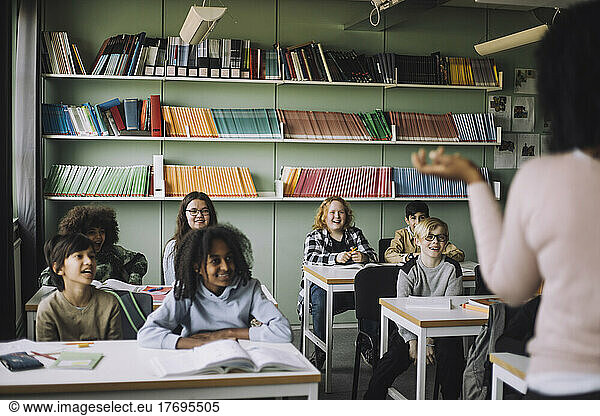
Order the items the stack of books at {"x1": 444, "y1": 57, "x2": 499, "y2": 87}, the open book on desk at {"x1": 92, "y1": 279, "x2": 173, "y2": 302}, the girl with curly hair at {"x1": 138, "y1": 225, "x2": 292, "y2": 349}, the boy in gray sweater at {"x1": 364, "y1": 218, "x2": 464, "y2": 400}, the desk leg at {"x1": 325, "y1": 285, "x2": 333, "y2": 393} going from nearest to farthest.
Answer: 1. the girl with curly hair at {"x1": 138, "y1": 225, "x2": 292, "y2": 349}
2. the open book on desk at {"x1": 92, "y1": 279, "x2": 173, "y2": 302}
3. the boy in gray sweater at {"x1": 364, "y1": 218, "x2": 464, "y2": 400}
4. the desk leg at {"x1": 325, "y1": 285, "x2": 333, "y2": 393}
5. the stack of books at {"x1": 444, "y1": 57, "x2": 499, "y2": 87}

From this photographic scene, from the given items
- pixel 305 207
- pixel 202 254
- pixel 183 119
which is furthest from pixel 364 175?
pixel 202 254

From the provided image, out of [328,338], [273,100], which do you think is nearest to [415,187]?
[273,100]

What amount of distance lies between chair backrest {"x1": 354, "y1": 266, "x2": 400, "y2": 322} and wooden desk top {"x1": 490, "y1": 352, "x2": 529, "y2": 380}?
1.33 metres

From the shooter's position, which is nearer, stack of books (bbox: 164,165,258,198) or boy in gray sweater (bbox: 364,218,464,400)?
boy in gray sweater (bbox: 364,218,464,400)

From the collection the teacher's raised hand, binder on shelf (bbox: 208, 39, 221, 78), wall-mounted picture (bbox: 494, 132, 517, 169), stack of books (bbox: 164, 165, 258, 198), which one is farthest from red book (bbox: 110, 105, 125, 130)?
the teacher's raised hand

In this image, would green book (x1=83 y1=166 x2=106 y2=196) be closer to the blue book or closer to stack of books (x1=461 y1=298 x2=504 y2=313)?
the blue book

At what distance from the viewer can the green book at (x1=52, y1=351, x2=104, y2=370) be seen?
206 centimetres

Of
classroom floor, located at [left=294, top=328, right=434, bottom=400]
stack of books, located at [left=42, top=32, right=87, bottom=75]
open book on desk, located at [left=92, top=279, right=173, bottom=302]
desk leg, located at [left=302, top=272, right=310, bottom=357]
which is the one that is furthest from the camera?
stack of books, located at [left=42, top=32, right=87, bottom=75]

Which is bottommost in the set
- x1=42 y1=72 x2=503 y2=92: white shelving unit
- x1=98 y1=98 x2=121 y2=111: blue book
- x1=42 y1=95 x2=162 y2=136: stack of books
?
x1=42 y1=95 x2=162 y2=136: stack of books

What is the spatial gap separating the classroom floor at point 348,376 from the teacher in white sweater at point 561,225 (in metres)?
1.67

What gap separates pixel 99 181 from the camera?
5066 mm

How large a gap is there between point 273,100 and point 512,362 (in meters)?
3.47

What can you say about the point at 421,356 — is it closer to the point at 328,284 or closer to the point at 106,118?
the point at 328,284

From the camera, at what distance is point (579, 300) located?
127 centimetres
